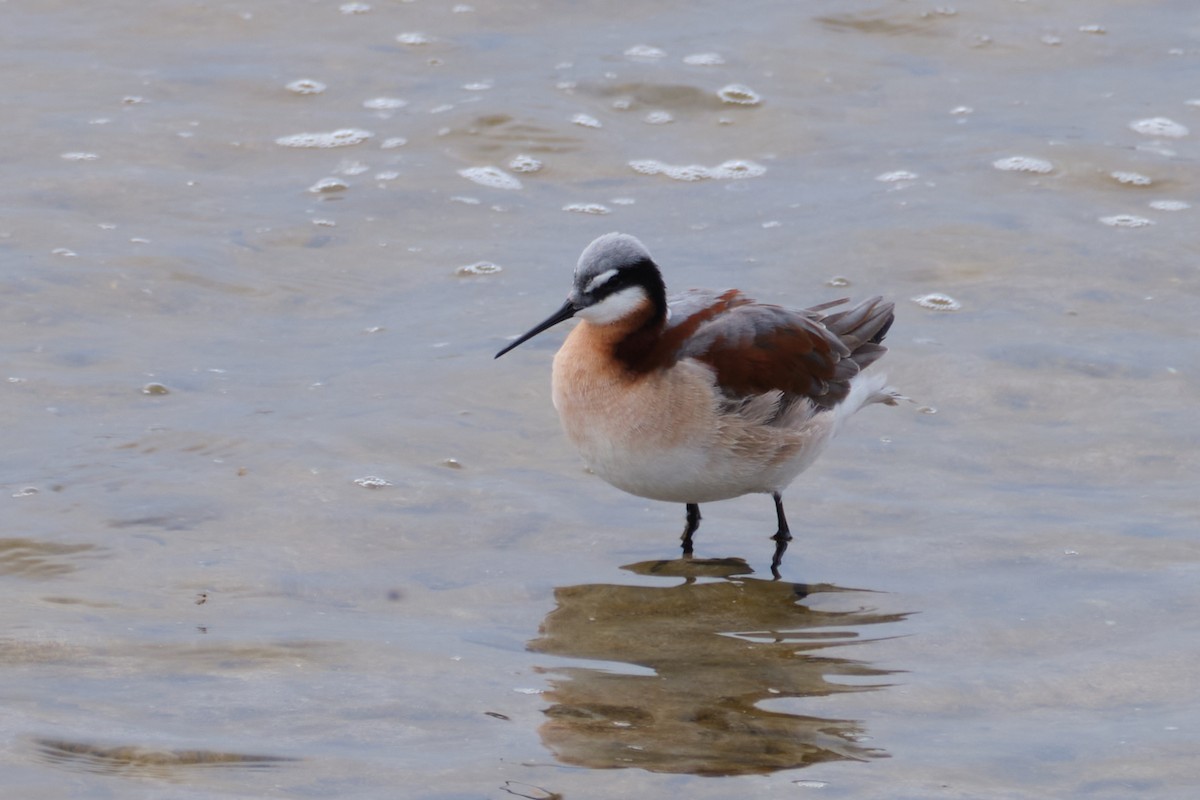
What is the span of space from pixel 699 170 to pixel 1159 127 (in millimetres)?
3665

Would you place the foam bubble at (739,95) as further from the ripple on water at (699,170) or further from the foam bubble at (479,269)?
the foam bubble at (479,269)

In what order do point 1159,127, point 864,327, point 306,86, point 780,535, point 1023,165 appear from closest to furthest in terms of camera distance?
point 780,535
point 864,327
point 1023,165
point 1159,127
point 306,86

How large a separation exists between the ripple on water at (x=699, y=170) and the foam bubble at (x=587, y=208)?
714 mm

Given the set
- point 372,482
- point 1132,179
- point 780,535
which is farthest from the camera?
point 1132,179

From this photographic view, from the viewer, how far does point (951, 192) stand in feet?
37.8

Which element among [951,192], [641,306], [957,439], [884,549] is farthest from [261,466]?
[951,192]

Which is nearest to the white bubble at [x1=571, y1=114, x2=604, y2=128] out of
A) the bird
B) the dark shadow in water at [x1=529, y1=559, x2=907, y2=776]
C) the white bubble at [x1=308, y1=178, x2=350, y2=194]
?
the white bubble at [x1=308, y1=178, x2=350, y2=194]

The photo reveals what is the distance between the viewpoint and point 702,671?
6207 millimetres

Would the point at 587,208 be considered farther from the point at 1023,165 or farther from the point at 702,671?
the point at 702,671

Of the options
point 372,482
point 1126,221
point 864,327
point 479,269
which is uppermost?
point 864,327

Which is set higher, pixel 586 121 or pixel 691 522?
pixel 586 121

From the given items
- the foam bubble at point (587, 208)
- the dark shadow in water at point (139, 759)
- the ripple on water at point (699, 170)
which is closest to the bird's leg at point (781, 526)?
the dark shadow in water at point (139, 759)

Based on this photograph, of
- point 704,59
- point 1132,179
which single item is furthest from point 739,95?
point 1132,179

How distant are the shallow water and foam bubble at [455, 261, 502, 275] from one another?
0.08 m
